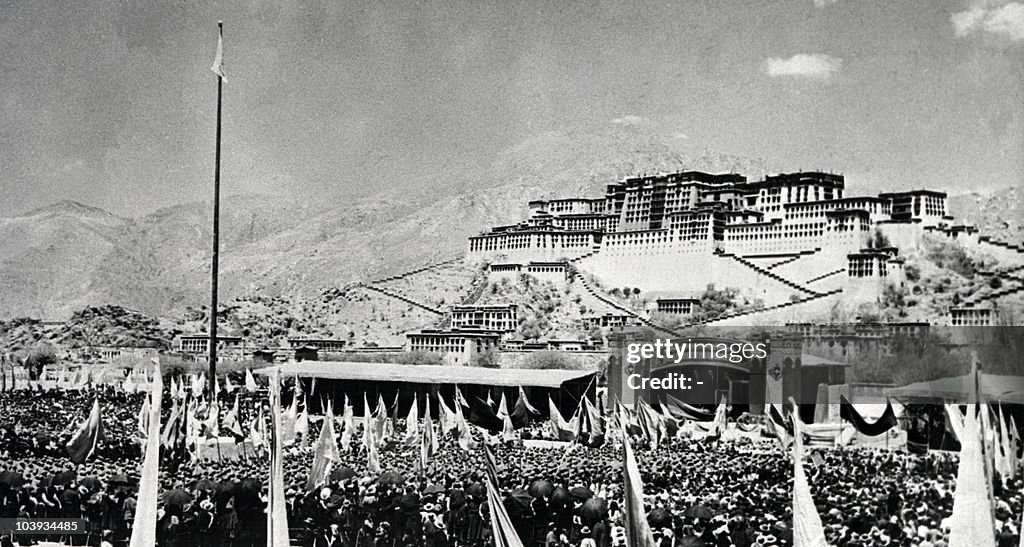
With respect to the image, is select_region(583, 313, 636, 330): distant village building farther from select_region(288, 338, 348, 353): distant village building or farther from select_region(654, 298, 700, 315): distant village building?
select_region(288, 338, 348, 353): distant village building

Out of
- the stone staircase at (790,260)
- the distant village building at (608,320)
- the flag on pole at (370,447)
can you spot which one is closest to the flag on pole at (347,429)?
the flag on pole at (370,447)

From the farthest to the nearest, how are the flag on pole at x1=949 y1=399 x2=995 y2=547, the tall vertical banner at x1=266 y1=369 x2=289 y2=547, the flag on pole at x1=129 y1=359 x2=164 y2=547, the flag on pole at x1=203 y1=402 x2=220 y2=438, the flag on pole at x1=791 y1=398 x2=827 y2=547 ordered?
the flag on pole at x1=203 y1=402 x2=220 y2=438 → the flag on pole at x1=129 y1=359 x2=164 y2=547 → the tall vertical banner at x1=266 y1=369 x2=289 y2=547 → the flag on pole at x1=949 y1=399 x2=995 y2=547 → the flag on pole at x1=791 y1=398 x2=827 y2=547

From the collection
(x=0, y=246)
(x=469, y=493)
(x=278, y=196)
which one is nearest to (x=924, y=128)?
(x=469, y=493)

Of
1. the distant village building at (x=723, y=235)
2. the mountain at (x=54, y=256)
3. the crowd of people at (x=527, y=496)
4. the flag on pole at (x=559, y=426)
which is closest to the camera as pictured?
the crowd of people at (x=527, y=496)

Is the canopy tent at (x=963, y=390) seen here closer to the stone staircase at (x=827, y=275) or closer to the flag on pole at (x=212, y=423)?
the stone staircase at (x=827, y=275)

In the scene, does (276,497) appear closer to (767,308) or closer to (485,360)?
(485,360)

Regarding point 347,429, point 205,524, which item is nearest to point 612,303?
point 347,429

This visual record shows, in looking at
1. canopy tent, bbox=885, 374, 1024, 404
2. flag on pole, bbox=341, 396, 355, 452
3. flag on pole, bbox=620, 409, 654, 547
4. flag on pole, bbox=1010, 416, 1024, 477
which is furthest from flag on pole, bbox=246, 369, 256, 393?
flag on pole, bbox=1010, 416, 1024, 477
